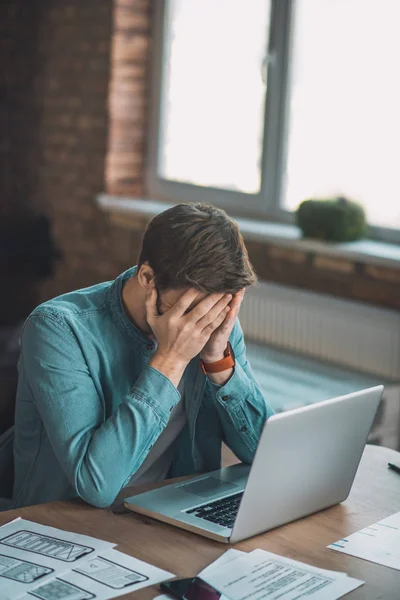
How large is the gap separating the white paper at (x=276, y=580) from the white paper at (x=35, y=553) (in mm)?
216

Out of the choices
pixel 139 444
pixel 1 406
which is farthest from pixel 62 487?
pixel 1 406

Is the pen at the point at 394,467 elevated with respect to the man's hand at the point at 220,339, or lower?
lower

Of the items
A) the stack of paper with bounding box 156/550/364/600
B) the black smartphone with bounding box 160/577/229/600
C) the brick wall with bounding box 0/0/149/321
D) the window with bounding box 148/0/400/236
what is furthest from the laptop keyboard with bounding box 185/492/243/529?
the brick wall with bounding box 0/0/149/321

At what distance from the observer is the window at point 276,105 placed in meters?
3.87

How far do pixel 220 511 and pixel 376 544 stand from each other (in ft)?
0.93

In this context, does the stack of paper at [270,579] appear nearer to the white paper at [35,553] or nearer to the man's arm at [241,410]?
the white paper at [35,553]

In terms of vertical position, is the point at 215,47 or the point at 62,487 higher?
the point at 215,47

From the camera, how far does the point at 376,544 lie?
1.58 meters

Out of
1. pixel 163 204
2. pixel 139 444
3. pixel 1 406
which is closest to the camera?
pixel 139 444

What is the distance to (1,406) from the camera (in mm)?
2229

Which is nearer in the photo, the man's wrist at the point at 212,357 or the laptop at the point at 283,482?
the laptop at the point at 283,482

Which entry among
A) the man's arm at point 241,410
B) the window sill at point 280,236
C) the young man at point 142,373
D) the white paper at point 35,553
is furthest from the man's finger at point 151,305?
the window sill at point 280,236

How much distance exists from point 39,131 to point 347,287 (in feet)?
7.74

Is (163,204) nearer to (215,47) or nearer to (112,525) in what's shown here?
(215,47)
